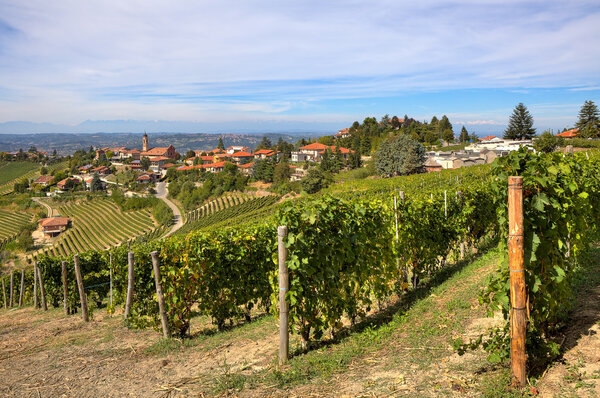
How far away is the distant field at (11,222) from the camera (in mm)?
72875

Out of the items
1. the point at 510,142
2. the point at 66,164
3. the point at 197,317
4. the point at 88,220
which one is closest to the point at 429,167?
the point at 510,142

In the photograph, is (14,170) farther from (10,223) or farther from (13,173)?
(10,223)

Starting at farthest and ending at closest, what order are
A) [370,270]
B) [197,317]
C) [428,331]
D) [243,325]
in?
1. [197,317]
2. [243,325]
3. [370,270]
4. [428,331]

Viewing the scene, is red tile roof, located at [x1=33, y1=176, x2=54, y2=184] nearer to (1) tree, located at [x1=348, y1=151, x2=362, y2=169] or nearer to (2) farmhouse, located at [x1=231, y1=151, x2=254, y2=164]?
(2) farmhouse, located at [x1=231, y1=151, x2=254, y2=164]

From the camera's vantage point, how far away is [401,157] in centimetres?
5791

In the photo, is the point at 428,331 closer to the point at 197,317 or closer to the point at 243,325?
the point at 243,325

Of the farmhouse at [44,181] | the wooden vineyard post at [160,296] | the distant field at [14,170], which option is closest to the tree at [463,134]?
the wooden vineyard post at [160,296]

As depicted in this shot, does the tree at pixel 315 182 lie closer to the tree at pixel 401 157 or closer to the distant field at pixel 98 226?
the tree at pixel 401 157

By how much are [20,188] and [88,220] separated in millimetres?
50312

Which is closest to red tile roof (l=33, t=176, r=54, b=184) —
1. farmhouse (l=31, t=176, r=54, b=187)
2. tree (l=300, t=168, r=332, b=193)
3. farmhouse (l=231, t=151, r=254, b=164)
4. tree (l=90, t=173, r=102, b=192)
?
farmhouse (l=31, t=176, r=54, b=187)

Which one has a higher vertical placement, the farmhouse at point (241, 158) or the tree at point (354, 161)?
the farmhouse at point (241, 158)

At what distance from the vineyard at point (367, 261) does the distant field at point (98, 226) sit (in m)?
57.6

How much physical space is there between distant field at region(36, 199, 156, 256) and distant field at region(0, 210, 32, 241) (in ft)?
20.9

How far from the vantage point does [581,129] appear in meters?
58.6
